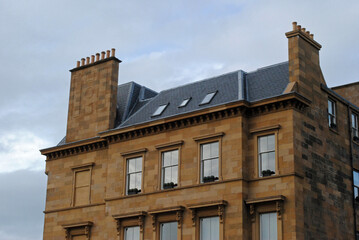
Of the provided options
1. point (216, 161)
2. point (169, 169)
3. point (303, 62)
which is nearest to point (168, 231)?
point (169, 169)

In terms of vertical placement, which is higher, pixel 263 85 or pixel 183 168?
pixel 263 85

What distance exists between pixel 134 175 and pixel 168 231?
4.62m

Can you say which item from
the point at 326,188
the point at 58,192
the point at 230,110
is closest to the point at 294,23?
the point at 230,110

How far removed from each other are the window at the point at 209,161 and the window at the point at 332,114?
23.1 feet

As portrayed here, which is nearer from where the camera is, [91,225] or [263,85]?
[263,85]

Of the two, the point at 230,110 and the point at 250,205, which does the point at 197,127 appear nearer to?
the point at 230,110

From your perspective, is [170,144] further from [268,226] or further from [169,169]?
[268,226]

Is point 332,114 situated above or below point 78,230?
above

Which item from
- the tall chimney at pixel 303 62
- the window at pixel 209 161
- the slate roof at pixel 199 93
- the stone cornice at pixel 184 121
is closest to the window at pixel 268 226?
the window at pixel 209 161

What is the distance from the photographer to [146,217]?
39625mm

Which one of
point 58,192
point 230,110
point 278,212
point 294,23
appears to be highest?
point 294,23

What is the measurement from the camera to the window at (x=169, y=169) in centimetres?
3940

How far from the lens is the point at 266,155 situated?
3666 centimetres

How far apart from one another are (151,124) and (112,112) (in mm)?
4650
